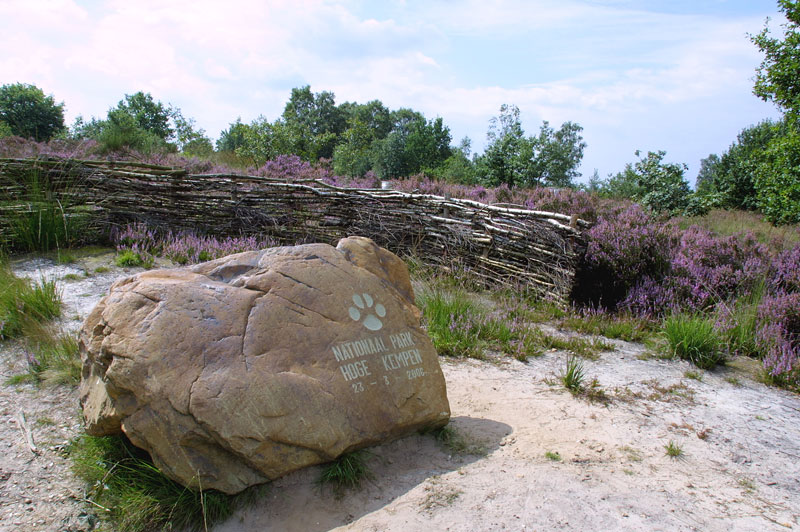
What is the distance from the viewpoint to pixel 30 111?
997 inches

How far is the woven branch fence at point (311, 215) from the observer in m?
6.26

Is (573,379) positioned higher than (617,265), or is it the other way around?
(617,265)

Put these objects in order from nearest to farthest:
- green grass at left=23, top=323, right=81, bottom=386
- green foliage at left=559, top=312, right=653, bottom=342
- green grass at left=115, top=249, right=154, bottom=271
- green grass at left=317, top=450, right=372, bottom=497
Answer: green grass at left=317, top=450, right=372, bottom=497 < green grass at left=23, top=323, right=81, bottom=386 < green foliage at left=559, top=312, right=653, bottom=342 < green grass at left=115, top=249, right=154, bottom=271

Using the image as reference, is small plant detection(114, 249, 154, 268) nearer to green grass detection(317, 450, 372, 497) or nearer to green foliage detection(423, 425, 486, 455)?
green grass detection(317, 450, 372, 497)

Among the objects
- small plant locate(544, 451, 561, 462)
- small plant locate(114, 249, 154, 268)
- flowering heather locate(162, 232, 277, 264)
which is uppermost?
flowering heather locate(162, 232, 277, 264)

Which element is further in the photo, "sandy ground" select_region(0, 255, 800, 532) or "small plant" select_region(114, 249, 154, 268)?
"small plant" select_region(114, 249, 154, 268)

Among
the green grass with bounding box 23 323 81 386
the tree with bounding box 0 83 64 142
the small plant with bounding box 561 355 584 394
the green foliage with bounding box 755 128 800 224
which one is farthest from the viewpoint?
the tree with bounding box 0 83 64 142

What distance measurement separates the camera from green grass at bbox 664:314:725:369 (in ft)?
15.2

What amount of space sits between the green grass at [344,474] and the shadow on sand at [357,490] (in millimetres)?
34

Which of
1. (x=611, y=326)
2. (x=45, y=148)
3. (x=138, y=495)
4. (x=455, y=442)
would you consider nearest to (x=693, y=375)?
(x=611, y=326)

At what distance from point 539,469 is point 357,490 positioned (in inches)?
41.7

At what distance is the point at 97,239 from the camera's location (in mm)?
7082

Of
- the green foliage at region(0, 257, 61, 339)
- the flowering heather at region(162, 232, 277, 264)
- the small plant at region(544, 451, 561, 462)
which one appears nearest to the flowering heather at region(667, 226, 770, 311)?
the small plant at region(544, 451, 561, 462)

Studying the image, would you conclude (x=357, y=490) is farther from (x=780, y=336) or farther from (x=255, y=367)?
(x=780, y=336)
